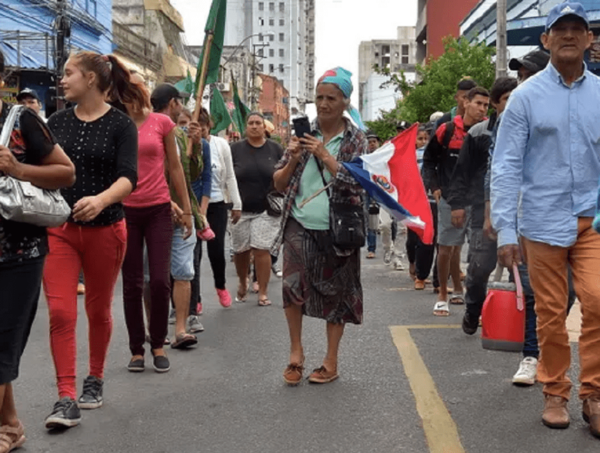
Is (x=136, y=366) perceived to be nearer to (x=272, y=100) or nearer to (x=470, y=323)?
(x=470, y=323)

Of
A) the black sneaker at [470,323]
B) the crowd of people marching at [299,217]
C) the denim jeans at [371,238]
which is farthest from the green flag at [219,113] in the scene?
the black sneaker at [470,323]

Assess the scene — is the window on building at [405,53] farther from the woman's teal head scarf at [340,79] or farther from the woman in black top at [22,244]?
the woman in black top at [22,244]

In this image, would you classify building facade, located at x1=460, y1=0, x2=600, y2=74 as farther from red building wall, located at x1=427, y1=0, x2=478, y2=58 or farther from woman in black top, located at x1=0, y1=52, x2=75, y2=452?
red building wall, located at x1=427, y1=0, x2=478, y2=58

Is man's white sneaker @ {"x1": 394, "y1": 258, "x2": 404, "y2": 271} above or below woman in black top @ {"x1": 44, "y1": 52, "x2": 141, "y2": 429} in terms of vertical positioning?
below

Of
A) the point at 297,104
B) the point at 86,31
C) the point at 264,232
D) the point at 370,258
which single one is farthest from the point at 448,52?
the point at 297,104

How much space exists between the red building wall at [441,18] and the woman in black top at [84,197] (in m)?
61.0

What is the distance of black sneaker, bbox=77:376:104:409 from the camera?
5.00 m

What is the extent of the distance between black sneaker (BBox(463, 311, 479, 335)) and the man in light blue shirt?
7.38ft

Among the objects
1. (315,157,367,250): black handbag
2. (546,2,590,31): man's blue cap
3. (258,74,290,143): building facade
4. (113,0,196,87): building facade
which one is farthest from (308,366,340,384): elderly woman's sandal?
(258,74,290,143): building facade

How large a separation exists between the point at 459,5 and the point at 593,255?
2468 inches

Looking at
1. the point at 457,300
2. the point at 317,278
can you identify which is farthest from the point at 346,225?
the point at 457,300

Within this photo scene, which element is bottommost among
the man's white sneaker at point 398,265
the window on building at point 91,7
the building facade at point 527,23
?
the man's white sneaker at point 398,265

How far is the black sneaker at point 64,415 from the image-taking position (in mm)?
4512

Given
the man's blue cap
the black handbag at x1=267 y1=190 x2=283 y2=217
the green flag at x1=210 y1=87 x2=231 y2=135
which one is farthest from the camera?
the green flag at x1=210 y1=87 x2=231 y2=135
